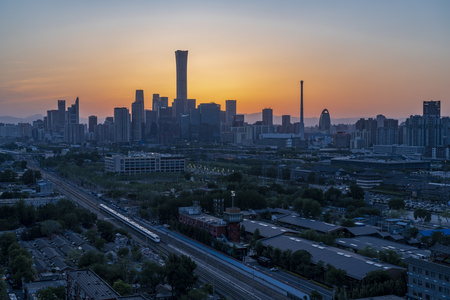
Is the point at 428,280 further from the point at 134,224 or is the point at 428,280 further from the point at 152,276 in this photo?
the point at 134,224

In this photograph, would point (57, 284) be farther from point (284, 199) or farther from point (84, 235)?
point (284, 199)

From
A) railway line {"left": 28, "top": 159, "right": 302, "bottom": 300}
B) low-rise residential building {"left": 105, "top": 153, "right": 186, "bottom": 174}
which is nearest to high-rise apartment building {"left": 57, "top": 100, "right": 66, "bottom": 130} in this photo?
low-rise residential building {"left": 105, "top": 153, "right": 186, "bottom": 174}

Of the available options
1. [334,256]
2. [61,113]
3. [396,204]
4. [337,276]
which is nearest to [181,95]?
[61,113]

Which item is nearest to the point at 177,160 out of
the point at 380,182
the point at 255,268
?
the point at 380,182

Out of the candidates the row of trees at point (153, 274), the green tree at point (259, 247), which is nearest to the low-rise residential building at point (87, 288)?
the row of trees at point (153, 274)

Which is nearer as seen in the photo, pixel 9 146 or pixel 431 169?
pixel 431 169
